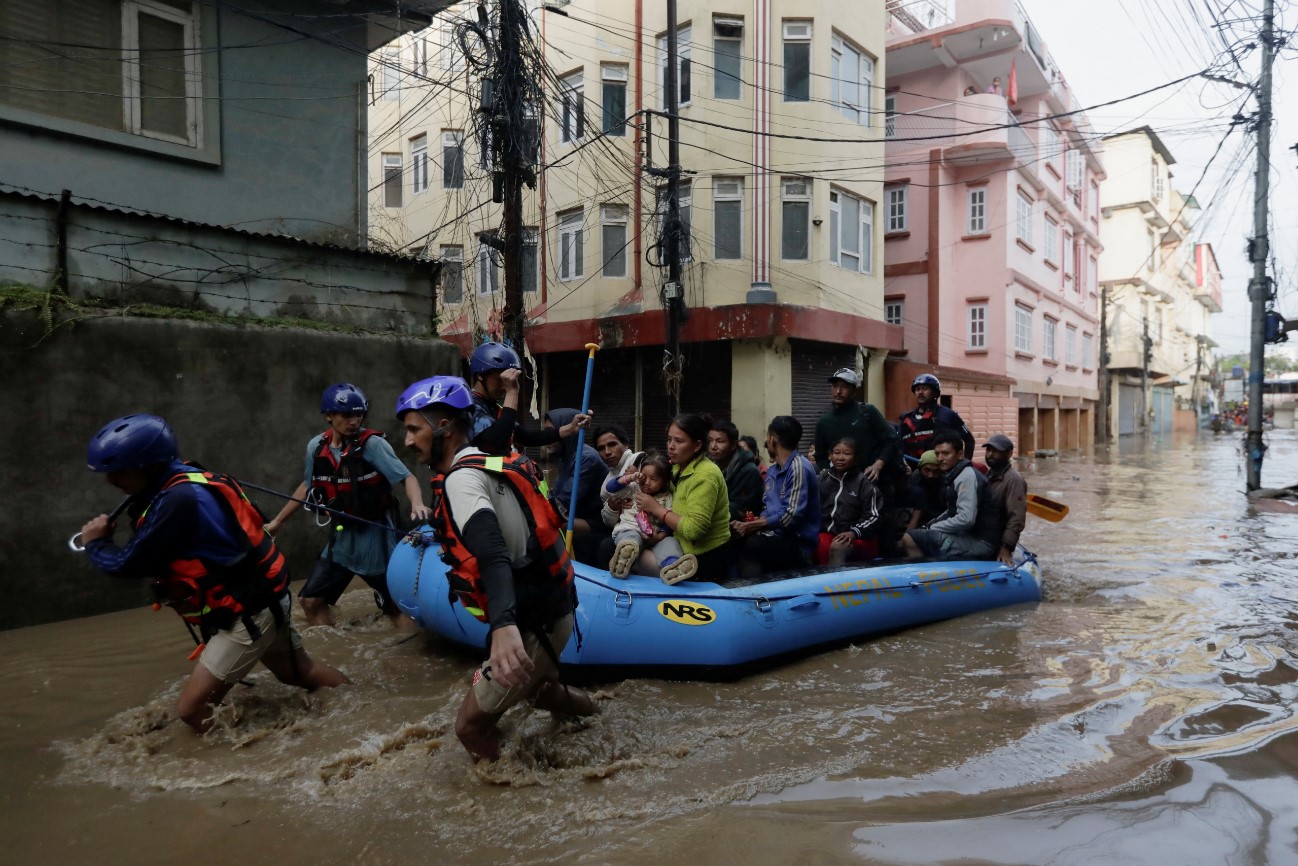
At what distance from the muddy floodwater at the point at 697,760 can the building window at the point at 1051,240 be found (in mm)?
22086

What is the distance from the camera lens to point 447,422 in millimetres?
3143

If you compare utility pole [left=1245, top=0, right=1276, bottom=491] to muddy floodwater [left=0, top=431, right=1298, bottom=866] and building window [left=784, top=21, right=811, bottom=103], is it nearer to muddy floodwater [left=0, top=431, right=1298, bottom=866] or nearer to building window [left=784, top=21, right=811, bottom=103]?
building window [left=784, top=21, right=811, bottom=103]

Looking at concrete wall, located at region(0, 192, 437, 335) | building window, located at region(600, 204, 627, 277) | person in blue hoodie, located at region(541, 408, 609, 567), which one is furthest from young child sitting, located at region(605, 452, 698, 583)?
building window, located at region(600, 204, 627, 277)

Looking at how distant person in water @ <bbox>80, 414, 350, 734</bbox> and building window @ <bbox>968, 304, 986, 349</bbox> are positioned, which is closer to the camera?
distant person in water @ <bbox>80, 414, 350, 734</bbox>

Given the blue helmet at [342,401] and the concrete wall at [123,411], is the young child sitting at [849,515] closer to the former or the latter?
the blue helmet at [342,401]

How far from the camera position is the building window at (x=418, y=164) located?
67.1 feet

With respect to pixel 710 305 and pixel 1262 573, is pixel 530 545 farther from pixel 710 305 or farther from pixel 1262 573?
pixel 710 305

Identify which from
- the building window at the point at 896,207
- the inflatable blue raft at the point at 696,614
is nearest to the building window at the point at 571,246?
the building window at the point at 896,207

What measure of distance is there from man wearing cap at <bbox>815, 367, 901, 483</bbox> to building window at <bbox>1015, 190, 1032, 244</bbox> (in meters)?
17.3

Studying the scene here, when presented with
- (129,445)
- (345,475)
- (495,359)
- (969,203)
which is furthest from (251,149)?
(969,203)

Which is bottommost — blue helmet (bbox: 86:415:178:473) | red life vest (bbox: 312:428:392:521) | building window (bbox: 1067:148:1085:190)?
red life vest (bbox: 312:428:392:521)

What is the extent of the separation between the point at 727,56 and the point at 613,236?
4.01 meters

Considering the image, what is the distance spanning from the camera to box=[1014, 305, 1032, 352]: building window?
22297 millimetres

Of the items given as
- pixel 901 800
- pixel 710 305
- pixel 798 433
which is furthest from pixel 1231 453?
pixel 901 800
